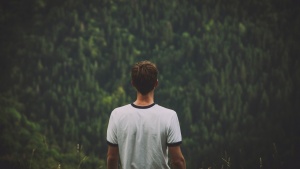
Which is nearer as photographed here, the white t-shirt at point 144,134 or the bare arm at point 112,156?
the white t-shirt at point 144,134

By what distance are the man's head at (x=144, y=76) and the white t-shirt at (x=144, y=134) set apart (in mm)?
87

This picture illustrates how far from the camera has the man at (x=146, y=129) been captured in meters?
2.16

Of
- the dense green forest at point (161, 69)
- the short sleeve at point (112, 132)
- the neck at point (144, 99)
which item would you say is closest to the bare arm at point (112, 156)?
the short sleeve at point (112, 132)

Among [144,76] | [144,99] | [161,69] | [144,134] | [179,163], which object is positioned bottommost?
[161,69]

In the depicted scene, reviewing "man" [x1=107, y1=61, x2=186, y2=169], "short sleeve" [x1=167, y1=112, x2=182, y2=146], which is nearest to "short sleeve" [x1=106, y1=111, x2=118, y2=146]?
"man" [x1=107, y1=61, x2=186, y2=169]

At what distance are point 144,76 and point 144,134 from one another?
0.27 m

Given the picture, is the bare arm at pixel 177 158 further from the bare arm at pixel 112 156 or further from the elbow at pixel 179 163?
the bare arm at pixel 112 156

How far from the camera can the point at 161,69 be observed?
101 feet

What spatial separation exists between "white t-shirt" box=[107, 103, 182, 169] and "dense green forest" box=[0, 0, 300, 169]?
22900 millimetres

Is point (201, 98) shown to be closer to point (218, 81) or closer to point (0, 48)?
point (218, 81)

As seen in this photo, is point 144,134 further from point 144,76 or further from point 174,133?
point 144,76

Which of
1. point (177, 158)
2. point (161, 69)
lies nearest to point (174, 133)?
point (177, 158)

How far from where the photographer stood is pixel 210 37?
3097 cm

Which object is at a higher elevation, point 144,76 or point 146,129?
point 144,76
